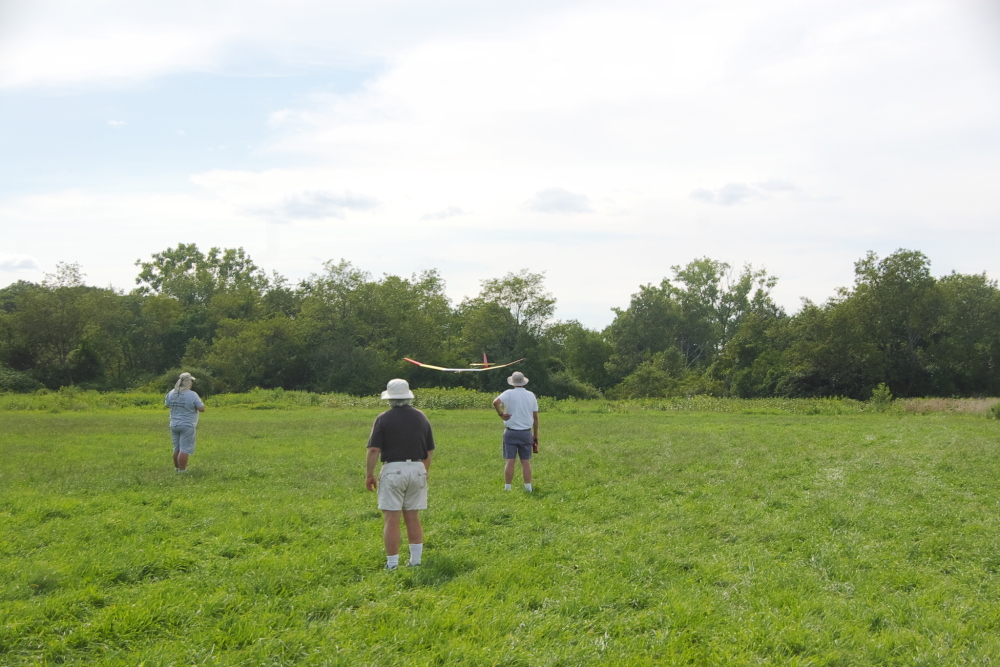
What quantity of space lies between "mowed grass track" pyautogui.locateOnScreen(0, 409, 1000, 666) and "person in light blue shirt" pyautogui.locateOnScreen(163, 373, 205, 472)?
0.41 m

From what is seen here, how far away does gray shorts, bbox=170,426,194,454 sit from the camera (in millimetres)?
14172

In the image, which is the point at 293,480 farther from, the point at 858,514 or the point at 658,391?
the point at 658,391

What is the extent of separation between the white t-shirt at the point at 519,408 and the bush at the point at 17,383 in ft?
173

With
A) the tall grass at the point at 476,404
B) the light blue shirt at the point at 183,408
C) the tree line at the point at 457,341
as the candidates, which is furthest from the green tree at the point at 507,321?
the light blue shirt at the point at 183,408

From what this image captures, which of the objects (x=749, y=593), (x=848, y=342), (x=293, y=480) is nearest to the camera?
(x=749, y=593)

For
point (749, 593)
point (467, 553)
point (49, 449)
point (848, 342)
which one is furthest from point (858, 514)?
Answer: point (848, 342)

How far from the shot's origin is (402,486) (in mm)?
7801

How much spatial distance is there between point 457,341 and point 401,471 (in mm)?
68595

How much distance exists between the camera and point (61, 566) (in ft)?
23.9

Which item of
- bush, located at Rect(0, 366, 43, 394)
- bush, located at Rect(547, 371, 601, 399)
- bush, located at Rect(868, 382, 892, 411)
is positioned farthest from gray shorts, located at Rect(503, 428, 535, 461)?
bush, located at Rect(547, 371, 601, 399)

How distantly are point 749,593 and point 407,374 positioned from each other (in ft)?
206

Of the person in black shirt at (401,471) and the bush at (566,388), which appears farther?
the bush at (566,388)

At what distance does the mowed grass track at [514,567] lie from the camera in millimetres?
5656

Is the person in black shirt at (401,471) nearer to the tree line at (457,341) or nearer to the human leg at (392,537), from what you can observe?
the human leg at (392,537)
